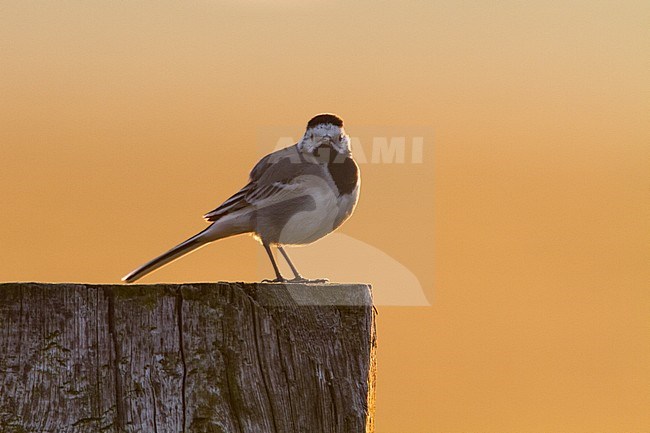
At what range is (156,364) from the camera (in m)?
2.95

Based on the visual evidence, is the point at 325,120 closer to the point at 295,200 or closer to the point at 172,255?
the point at 295,200

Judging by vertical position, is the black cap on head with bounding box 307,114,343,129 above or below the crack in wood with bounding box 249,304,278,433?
above

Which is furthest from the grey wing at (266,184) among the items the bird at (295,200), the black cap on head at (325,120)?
the black cap on head at (325,120)

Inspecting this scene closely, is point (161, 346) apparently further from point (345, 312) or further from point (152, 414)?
point (345, 312)

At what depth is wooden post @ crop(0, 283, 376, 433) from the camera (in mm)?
2941

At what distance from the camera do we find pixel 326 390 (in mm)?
3025

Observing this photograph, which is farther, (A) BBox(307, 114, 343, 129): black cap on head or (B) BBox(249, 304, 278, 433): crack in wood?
(A) BBox(307, 114, 343, 129): black cap on head

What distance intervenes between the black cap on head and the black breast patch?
266 millimetres

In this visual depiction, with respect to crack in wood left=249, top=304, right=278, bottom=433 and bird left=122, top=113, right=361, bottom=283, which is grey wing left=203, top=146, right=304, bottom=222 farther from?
crack in wood left=249, top=304, right=278, bottom=433

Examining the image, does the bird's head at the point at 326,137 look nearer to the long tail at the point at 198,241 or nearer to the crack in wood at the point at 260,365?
the long tail at the point at 198,241

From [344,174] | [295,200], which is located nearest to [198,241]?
[295,200]

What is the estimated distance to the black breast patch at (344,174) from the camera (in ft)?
19.5

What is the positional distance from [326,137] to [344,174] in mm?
303

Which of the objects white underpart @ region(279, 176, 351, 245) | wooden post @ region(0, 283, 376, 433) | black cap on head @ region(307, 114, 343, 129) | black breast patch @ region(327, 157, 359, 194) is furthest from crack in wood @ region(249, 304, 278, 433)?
black cap on head @ region(307, 114, 343, 129)
